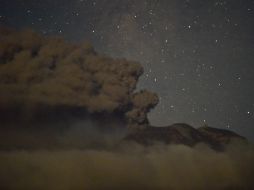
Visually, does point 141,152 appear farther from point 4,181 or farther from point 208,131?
point 4,181

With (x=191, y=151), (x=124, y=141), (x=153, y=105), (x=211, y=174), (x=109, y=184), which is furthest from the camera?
(x=211, y=174)

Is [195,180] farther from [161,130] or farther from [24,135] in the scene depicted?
[24,135]

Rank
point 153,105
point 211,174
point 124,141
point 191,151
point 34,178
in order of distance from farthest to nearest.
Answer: point 211,174
point 191,151
point 124,141
point 34,178
point 153,105

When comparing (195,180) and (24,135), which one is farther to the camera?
(195,180)

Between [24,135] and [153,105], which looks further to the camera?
[24,135]

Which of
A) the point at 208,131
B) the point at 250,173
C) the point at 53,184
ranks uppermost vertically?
the point at 208,131

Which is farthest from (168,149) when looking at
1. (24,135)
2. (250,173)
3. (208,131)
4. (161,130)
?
(24,135)

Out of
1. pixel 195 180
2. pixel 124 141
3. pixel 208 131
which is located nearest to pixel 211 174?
pixel 195 180

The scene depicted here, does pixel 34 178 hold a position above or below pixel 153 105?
below

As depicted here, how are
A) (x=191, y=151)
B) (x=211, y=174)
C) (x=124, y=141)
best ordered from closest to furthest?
(x=124, y=141) → (x=191, y=151) → (x=211, y=174)
